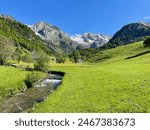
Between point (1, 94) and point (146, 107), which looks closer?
point (146, 107)

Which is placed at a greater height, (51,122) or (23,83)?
(23,83)

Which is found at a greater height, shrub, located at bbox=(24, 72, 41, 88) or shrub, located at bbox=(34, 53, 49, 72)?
shrub, located at bbox=(34, 53, 49, 72)

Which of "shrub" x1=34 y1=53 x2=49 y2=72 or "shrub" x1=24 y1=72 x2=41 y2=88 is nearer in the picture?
"shrub" x1=24 y1=72 x2=41 y2=88

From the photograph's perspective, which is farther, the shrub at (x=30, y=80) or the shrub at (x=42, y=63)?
the shrub at (x=42, y=63)

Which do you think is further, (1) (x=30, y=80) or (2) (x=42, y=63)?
(2) (x=42, y=63)

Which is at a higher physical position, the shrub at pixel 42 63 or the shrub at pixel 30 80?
the shrub at pixel 42 63

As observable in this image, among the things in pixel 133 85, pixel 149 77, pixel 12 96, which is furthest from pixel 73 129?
pixel 12 96

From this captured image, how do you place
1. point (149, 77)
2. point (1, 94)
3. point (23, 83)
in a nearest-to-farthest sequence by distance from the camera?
point (149, 77) → point (1, 94) → point (23, 83)

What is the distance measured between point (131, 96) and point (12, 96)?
88.7ft

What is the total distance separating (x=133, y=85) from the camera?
4134 centimetres

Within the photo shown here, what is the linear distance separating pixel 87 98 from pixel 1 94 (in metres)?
21.9

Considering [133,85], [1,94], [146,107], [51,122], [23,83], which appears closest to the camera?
[51,122]

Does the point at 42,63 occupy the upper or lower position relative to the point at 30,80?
upper

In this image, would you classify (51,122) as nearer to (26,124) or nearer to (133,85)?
(26,124)
